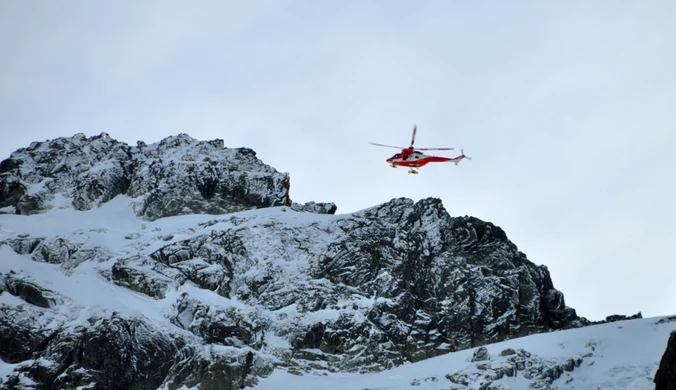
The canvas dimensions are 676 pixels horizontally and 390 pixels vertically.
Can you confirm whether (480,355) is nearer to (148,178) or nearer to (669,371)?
(148,178)

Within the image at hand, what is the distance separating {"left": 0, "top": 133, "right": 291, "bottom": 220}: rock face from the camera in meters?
113

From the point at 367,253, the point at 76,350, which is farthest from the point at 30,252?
the point at 367,253

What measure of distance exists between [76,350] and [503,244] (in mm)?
45533

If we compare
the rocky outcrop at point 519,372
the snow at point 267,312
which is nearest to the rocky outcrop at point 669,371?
the snow at point 267,312

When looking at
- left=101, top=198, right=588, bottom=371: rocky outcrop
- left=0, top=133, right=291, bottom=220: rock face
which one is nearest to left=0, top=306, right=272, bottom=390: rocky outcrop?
left=101, top=198, right=588, bottom=371: rocky outcrop

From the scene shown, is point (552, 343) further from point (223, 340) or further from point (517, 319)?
point (223, 340)

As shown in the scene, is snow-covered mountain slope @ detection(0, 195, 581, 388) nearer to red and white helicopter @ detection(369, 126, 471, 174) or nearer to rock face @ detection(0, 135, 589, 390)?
rock face @ detection(0, 135, 589, 390)

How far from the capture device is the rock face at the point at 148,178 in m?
113

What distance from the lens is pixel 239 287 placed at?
95500mm

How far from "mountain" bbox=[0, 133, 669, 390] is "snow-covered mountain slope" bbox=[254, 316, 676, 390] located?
2.14 m

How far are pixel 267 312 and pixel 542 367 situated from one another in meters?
28.1

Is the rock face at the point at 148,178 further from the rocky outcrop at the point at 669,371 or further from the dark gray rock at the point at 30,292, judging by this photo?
the rocky outcrop at the point at 669,371

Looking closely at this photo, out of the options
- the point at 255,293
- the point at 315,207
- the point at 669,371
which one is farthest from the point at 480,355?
the point at 669,371

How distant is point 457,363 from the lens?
3300 inches
